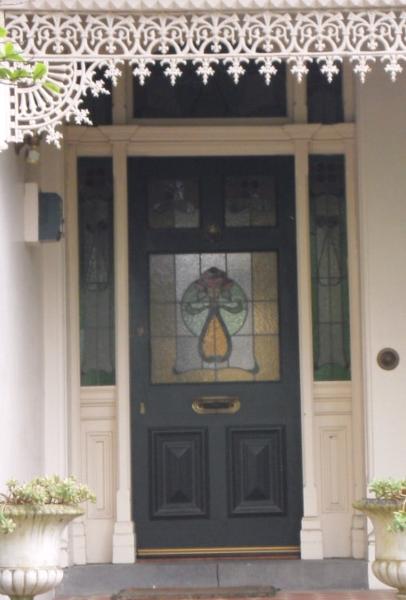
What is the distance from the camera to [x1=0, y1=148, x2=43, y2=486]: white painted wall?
8.36 meters

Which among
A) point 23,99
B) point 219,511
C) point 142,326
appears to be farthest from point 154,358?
point 23,99

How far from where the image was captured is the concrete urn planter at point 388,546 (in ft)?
25.8

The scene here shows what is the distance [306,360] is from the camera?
10.3 meters

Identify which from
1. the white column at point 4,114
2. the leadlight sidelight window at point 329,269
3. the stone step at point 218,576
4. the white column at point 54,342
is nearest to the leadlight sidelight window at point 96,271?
the white column at point 54,342

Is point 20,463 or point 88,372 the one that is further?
point 88,372

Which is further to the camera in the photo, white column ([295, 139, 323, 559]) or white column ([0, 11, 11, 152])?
white column ([295, 139, 323, 559])

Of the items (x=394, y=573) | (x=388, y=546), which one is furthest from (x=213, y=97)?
(x=394, y=573)

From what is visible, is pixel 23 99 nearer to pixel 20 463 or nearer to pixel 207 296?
pixel 20 463

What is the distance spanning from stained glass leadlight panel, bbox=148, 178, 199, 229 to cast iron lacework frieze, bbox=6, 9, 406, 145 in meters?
2.34

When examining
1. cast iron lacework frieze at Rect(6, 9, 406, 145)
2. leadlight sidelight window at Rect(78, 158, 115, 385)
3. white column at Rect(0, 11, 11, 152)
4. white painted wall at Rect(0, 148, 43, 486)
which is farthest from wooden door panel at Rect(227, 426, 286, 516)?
white column at Rect(0, 11, 11, 152)

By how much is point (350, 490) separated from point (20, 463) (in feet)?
8.65

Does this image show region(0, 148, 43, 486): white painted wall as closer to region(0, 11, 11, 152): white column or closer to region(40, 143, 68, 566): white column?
region(40, 143, 68, 566): white column

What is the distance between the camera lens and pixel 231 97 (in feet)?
34.6

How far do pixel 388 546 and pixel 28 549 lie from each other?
195cm
